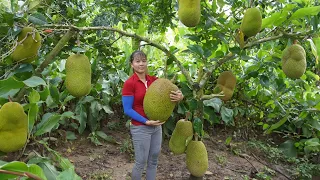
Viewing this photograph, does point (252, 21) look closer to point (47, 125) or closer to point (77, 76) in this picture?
point (77, 76)

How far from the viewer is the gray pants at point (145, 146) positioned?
6.23 ft

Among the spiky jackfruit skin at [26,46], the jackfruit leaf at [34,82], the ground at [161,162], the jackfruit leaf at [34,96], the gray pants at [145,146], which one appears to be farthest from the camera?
the ground at [161,162]

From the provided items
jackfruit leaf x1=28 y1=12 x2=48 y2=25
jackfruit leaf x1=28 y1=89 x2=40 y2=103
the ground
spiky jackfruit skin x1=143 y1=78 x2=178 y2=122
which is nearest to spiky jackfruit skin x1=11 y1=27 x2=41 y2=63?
jackfruit leaf x1=28 y1=12 x2=48 y2=25

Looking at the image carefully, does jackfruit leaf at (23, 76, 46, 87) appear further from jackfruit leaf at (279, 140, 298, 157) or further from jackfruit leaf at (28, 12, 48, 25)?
jackfruit leaf at (279, 140, 298, 157)

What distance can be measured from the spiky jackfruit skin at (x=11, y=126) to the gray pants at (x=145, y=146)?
79 centimetres

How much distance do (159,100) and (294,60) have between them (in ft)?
2.63

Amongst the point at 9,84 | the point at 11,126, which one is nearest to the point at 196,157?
the point at 11,126

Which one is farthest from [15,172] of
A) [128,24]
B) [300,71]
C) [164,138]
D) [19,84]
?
[164,138]

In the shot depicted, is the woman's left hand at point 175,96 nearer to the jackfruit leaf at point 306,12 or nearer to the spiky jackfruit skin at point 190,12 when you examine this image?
the spiky jackfruit skin at point 190,12

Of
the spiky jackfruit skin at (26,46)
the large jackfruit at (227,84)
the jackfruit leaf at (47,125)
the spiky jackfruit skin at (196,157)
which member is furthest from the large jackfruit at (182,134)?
the spiky jackfruit skin at (26,46)

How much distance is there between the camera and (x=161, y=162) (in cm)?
254

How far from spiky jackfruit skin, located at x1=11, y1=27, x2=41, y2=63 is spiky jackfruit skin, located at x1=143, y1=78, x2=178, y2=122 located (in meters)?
0.57

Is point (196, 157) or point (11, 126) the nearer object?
point (11, 126)

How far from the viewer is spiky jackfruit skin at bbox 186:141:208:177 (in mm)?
1977
